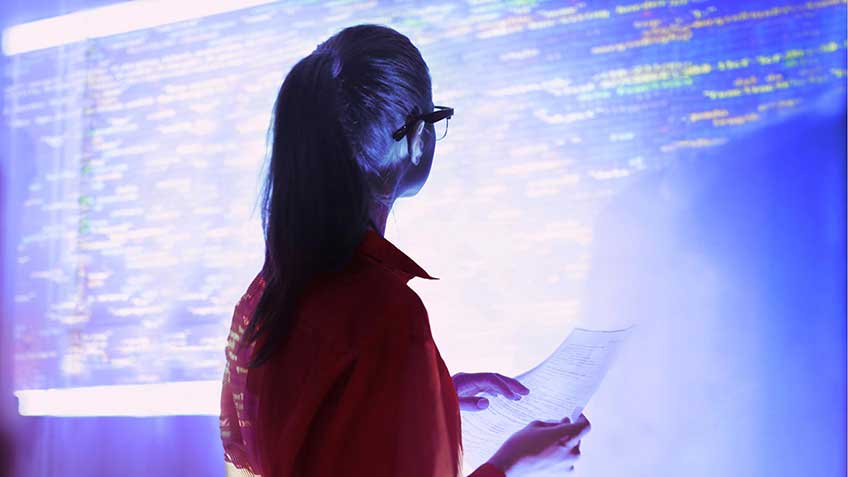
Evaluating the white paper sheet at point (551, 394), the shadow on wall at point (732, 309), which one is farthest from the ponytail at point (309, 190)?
the shadow on wall at point (732, 309)

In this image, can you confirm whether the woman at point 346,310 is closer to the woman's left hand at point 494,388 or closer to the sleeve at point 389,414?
the sleeve at point 389,414

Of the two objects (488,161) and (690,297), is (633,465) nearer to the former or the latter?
(690,297)

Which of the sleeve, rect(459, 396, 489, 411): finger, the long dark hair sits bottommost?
rect(459, 396, 489, 411): finger

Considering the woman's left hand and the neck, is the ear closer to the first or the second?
the neck

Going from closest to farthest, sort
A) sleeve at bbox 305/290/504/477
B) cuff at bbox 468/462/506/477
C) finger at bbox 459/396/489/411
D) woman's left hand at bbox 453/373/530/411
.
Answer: sleeve at bbox 305/290/504/477
cuff at bbox 468/462/506/477
finger at bbox 459/396/489/411
woman's left hand at bbox 453/373/530/411

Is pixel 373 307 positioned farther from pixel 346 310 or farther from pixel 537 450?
pixel 537 450

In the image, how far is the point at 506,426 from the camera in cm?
122

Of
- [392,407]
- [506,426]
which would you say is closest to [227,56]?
[506,426]

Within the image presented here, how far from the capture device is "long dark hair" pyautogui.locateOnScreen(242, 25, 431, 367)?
0.65 m

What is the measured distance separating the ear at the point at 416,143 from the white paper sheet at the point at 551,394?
0.60 metres

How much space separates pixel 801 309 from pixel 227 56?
1.24 metres

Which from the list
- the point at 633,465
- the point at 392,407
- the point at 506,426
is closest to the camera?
the point at 392,407

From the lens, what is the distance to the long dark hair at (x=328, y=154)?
65cm

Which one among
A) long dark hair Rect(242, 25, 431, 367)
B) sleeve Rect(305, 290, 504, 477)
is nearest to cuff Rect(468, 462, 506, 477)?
sleeve Rect(305, 290, 504, 477)
